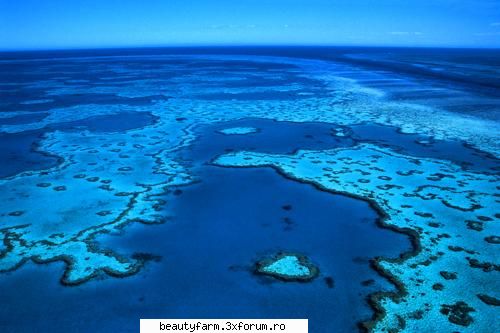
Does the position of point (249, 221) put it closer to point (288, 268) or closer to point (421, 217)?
point (288, 268)

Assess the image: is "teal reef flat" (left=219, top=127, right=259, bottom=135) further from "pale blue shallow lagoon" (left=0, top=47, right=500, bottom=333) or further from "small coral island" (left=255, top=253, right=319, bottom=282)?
"small coral island" (left=255, top=253, right=319, bottom=282)

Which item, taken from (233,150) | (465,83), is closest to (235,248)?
(233,150)

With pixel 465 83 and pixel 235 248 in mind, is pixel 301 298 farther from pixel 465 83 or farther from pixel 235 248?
pixel 465 83

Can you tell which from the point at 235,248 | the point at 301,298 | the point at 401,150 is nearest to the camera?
the point at 301,298

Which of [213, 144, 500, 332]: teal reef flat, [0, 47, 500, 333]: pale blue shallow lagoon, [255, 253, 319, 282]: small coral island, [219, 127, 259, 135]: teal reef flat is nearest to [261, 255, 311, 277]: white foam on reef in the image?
[255, 253, 319, 282]: small coral island

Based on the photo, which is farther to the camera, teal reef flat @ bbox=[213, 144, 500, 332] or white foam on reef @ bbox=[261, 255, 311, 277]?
white foam on reef @ bbox=[261, 255, 311, 277]

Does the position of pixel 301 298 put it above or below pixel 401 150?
below
